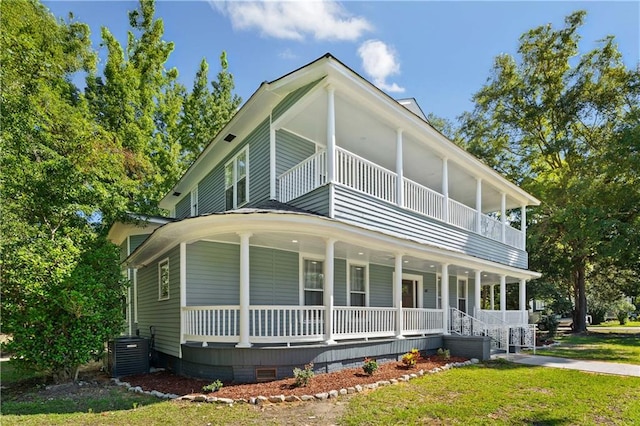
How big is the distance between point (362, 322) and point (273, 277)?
8.69ft

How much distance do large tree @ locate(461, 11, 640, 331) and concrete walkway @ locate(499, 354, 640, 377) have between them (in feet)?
32.2

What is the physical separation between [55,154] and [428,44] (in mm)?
13062

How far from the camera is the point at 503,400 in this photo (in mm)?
6223

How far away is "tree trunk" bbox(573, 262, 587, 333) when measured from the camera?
22062mm

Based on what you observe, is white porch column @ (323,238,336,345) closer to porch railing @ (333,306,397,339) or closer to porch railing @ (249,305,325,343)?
porch railing @ (249,305,325,343)

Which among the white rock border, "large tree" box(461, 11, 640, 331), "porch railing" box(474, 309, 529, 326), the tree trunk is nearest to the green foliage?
the white rock border

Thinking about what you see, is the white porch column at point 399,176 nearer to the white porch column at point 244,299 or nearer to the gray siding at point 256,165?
the gray siding at point 256,165

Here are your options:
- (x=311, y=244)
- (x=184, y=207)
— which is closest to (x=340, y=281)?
(x=311, y=244)

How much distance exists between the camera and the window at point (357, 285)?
11.4 meters

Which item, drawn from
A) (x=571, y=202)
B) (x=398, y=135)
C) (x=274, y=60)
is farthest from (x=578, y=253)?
(x=274, y=60)

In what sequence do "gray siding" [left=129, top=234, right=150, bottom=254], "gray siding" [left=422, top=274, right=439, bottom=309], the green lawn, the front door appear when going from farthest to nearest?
"gray siding" [left=422, top=274, right=439, bottom=309] → "gray siding" [left=129, top=234, right=150, bottom=254] → the front door → the green lawn

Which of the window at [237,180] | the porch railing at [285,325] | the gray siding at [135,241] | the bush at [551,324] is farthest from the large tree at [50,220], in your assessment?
the bush at [551,324]

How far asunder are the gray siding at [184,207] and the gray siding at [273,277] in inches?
334

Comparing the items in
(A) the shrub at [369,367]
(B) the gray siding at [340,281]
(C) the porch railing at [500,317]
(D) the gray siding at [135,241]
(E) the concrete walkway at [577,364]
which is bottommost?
(E) the concrete walkway at [577,364]
